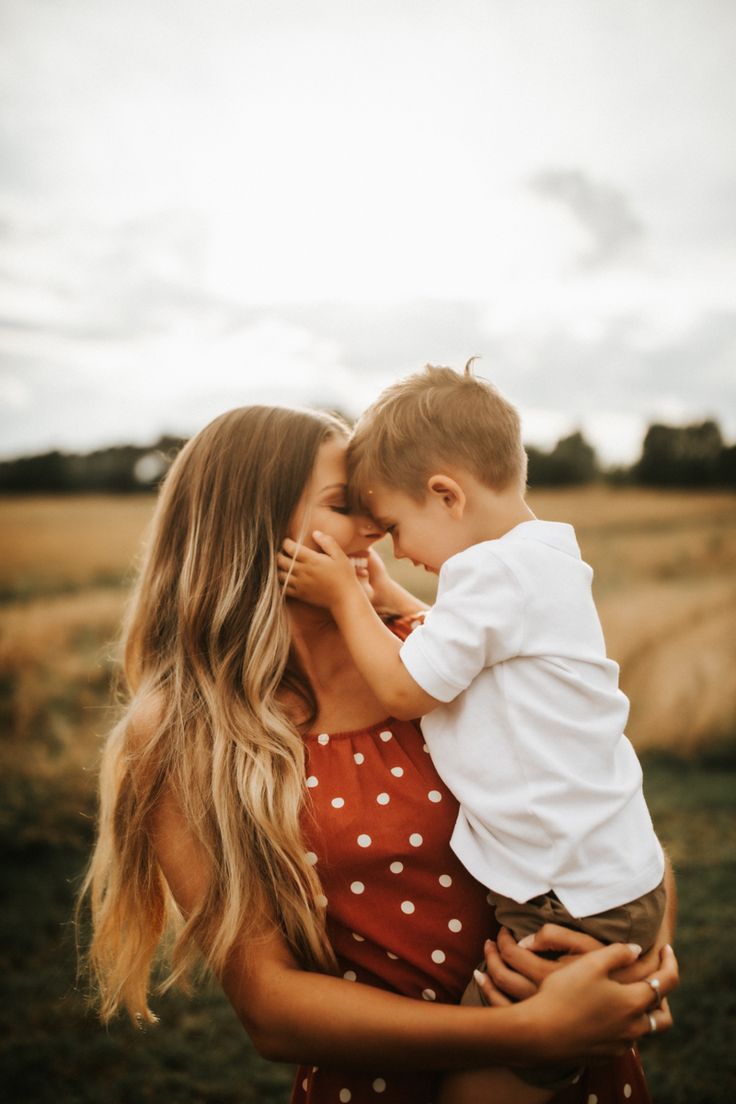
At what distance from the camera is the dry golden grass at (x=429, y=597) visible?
508cm

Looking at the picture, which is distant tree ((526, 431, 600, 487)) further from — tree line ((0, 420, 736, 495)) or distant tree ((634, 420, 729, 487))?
distant tree ((634, 420, 729, 487))

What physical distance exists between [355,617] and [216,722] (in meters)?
0.38

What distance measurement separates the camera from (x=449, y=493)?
67.2 inches

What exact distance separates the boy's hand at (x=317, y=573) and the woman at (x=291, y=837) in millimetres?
38

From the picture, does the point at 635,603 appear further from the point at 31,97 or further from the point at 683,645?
the point at 31,97

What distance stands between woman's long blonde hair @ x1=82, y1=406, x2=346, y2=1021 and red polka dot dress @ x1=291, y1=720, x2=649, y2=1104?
0.21 ft

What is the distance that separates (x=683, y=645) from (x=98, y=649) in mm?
4798

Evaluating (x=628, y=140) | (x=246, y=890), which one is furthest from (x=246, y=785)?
(x=628, y=140)

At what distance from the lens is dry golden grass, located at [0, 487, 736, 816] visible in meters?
5.08

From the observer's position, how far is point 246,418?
183 centimetres

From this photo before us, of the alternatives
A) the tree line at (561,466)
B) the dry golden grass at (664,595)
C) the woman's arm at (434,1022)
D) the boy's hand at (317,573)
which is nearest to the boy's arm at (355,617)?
the boy's hand at (317,573)

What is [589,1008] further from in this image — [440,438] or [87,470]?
[87,470]

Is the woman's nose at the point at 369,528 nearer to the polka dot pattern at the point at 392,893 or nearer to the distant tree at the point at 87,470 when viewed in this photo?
the polka dot pattern at the point at 392,893

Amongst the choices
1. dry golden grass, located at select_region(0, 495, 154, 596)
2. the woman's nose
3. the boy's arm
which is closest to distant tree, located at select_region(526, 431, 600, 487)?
dry golden grass, located at select_region(0, 495, 154, 596)
